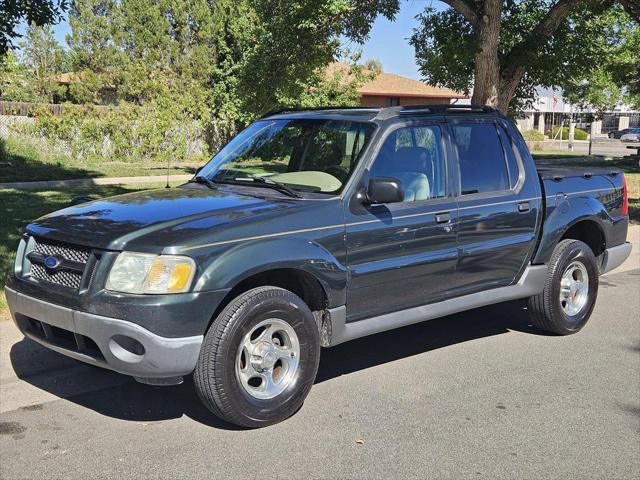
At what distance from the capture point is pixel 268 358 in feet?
14.3

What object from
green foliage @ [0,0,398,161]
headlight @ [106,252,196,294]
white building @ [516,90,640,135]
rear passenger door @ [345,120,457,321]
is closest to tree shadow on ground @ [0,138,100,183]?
green foliage @ [0,0,398,161]

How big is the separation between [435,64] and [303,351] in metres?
9.52

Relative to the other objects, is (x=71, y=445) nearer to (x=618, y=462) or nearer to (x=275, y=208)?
(x=275, y=208)

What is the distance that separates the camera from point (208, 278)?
4020 mm

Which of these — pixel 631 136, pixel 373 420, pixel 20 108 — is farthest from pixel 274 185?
pixel 631 136

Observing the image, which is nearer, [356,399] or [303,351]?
[303,351]

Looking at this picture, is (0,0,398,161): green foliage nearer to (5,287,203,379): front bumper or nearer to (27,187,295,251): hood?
(27,187,295,251): hood

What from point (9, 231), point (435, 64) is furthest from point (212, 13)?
point (9, 231)

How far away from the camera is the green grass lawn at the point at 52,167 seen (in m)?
17.9

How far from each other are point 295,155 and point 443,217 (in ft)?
3.94

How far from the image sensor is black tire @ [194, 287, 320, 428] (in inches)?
161

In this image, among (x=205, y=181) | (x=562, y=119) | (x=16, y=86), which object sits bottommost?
(x=205, y=181)

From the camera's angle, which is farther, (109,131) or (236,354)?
(109,131)

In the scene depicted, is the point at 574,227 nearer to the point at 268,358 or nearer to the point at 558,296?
the point at 558,296
